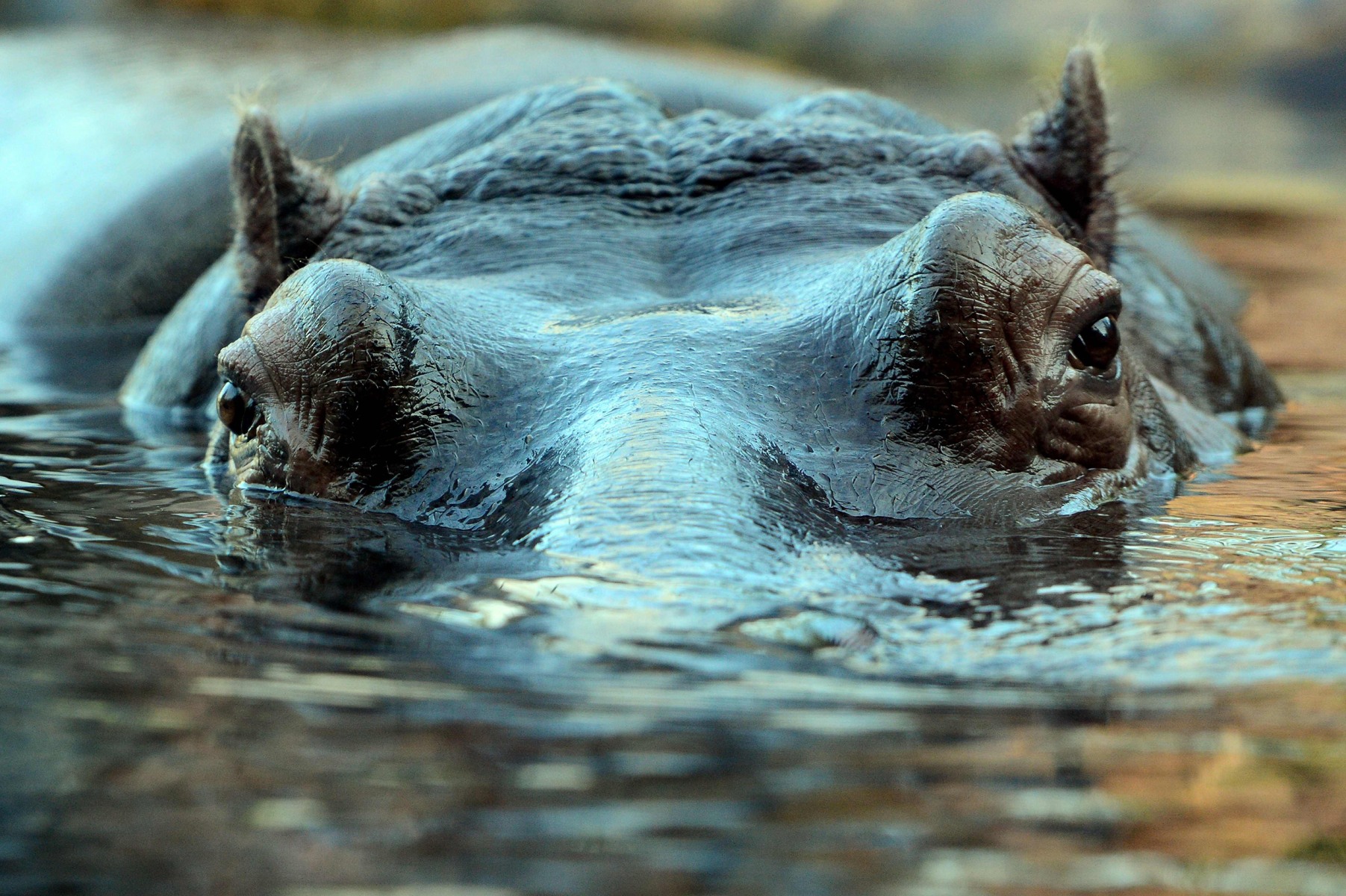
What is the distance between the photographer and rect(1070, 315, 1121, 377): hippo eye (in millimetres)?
3529

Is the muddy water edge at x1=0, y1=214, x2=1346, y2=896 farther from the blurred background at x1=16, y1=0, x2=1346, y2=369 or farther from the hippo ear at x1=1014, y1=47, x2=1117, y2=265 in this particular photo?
the blurred background at x1=16, y1=0, x2=1346, y2=369

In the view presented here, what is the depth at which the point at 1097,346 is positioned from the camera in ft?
11.7

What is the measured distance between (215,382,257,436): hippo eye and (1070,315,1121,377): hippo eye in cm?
165

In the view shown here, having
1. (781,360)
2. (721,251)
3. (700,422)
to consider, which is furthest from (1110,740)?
(721,251)

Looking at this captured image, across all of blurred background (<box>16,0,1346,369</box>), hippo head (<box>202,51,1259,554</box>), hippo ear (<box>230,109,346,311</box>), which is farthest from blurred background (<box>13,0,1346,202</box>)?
hippo head (<box>202,51,1259,554</box>)

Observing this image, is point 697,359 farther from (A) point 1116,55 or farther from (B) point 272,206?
(A) point 1116,55

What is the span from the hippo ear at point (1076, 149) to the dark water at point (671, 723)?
1.68m

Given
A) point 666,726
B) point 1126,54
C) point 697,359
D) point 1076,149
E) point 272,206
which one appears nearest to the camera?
point 666,726

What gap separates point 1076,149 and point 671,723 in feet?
9.32

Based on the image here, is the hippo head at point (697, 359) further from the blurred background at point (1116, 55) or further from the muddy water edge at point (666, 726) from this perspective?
the blurred background at point (1116, 55)

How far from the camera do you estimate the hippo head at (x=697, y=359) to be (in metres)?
2.99

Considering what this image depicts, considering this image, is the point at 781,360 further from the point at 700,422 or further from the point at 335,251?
the point at 335,251

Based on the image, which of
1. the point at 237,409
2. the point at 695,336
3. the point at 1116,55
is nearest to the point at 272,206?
the point at 237,409

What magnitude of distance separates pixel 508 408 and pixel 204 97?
5.53 meters
